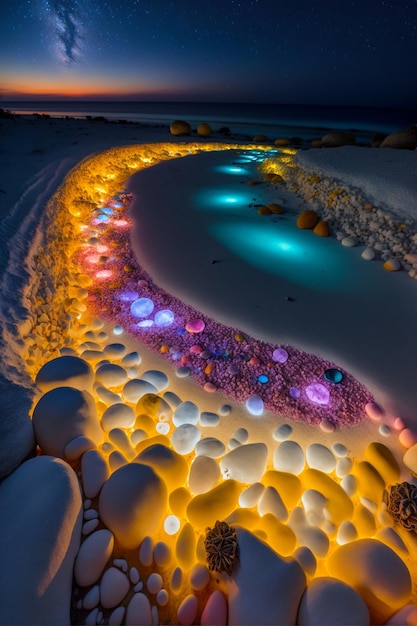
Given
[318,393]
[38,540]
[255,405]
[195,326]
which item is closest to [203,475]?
[255,405]

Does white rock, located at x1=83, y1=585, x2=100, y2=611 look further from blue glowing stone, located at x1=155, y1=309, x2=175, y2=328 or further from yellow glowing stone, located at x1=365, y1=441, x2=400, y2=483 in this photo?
blue glowing stone, located at x1=155, y1=309, x2=175, y2=328

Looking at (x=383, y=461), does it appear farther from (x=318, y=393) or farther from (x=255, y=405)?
(x=255, y=405)

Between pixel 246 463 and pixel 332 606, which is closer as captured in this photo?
pixel 332 606

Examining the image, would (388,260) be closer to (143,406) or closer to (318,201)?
(318,201)

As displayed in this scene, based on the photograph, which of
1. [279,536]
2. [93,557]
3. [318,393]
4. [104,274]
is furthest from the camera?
[104,274]

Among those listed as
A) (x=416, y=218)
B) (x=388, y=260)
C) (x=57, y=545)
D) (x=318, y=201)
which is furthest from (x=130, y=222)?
(x=57, y=545)

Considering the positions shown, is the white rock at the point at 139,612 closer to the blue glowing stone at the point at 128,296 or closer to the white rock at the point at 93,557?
the white rock at the point at 93,557
